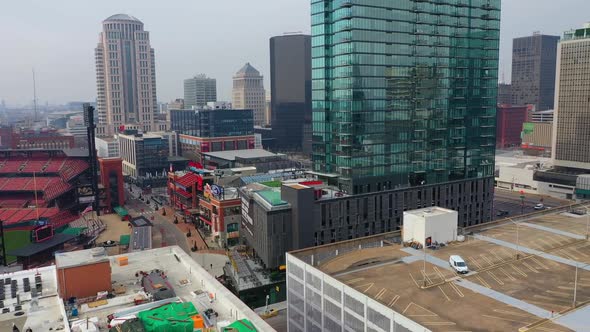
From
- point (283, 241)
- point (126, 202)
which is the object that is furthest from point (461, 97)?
point (126, 202)

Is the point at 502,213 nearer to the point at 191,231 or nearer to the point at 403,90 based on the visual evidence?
the point at 403,90

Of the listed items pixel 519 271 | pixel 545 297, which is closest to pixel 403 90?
pixel 519 271

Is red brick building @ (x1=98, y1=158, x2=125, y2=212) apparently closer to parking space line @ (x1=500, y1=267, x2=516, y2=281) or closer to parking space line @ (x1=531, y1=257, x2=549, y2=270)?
parking space line @ (x1=500, y1=267, x2=516, y2=281)

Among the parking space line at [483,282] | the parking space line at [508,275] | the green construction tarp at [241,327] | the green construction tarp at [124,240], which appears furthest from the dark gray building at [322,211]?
the green construction tarp at [241,327]

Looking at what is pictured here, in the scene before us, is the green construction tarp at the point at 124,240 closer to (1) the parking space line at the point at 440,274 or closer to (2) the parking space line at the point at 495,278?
(1) the parking space line at the point at 440,274

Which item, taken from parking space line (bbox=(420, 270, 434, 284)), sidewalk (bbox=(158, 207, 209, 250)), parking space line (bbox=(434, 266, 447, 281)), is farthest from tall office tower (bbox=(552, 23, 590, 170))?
parking space line (bbox=(420, 270, 434, 284))

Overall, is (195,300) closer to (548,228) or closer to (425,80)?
(548,228)

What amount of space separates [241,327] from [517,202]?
6100 inches

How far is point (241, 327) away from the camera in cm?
4097

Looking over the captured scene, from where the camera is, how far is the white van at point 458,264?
190ft

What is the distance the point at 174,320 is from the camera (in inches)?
1674

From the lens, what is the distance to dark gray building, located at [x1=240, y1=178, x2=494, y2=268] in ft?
313

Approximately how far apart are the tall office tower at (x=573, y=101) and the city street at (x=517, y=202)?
1925 centimetres

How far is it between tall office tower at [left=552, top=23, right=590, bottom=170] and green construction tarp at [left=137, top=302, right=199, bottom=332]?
17572 centimetres
